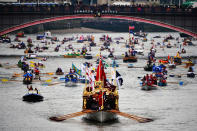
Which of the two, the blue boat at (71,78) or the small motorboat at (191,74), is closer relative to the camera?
the blue boat at (71,78)

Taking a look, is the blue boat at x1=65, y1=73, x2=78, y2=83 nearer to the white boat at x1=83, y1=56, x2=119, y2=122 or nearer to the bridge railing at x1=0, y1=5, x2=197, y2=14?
the white boat at x1=83, y1=56, x2=119, y2=122

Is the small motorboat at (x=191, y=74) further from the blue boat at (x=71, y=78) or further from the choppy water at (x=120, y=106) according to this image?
the blue boat at (x=71, y=78)

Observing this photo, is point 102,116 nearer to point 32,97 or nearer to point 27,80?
point 32,97

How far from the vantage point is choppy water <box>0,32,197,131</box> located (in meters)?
72.6

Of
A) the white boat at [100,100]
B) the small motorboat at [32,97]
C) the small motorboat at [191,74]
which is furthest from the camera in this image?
the small motorboat at [191,74]

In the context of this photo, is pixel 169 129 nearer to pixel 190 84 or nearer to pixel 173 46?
pixel 190 84

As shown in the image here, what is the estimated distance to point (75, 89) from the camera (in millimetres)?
96438

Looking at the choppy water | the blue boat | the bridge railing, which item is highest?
the bridge railing

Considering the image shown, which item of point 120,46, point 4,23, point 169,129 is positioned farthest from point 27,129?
point 120,46

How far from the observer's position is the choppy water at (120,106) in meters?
72.6

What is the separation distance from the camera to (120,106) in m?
83.1

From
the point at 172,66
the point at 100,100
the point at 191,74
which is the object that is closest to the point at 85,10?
the point at 172,66

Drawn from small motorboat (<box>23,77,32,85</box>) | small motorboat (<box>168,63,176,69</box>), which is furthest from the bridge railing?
small motorboat (<box>23,77,32,85</box>)

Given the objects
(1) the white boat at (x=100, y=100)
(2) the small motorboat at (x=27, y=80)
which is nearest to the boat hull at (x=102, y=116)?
(1) the white boat at (x=100, y=100)
